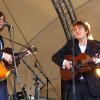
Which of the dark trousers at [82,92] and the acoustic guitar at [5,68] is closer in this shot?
the dark trousers at [82,92]

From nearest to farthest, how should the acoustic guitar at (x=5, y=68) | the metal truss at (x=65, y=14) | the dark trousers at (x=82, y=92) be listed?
the dark trousers at (x=82, y=92), the acoustic guitar at (x=5, y=68), the metal truss at (x=65, y=14)

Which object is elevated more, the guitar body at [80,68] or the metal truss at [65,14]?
the metal truss at [65,14]

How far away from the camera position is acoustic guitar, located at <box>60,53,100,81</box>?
406cm

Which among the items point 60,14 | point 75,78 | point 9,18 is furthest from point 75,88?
point 9,18

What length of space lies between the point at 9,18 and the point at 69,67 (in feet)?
13.0

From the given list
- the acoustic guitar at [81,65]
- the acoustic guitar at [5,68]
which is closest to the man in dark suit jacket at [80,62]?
the acoustic guitar at [81,65]

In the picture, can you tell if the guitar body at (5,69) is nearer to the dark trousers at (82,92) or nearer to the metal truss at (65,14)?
the dark trousers at (82,92)

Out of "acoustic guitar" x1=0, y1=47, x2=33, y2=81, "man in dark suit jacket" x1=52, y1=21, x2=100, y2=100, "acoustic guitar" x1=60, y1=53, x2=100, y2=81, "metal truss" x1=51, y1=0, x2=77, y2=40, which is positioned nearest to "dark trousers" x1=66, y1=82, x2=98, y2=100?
"man in dark suit jacket" x1=52, y1=21, x2=100, y2=100

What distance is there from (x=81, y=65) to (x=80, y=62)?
2.1 inches

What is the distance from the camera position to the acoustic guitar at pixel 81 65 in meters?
4.06

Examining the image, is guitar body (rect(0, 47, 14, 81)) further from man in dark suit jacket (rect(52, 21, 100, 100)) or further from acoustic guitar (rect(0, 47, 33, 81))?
man in dark suit jacket (rect(52, 21, 100, 100))

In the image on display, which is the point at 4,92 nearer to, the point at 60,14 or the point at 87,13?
the point at 60,14

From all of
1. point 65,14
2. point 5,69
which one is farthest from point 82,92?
point 65,14

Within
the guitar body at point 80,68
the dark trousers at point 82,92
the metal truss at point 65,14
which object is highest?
the metal truss at point 65,14
